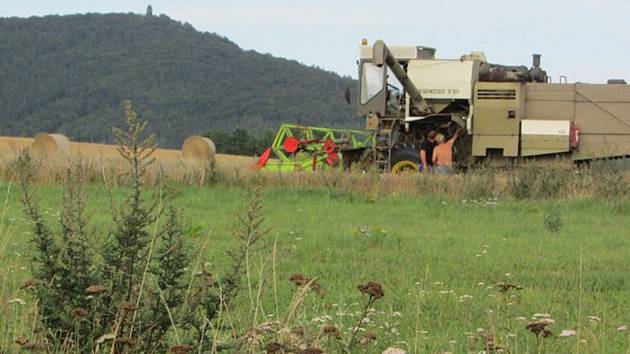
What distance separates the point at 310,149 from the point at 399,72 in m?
2.87

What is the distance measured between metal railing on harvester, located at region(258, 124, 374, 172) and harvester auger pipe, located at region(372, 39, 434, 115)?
1.51m

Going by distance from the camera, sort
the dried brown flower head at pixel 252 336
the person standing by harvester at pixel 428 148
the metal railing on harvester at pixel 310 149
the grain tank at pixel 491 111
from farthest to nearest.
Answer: the metal railing on harvester at pixel 310 149 < the person standing by harvester at pixel 428 148 < the grain tank at pixel 491 111 < the dried brown flower head at pixel 252 336

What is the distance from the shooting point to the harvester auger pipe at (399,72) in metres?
22.5

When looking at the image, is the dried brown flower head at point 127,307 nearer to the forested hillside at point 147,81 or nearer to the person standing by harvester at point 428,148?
the person standing by harvester at point 428,148

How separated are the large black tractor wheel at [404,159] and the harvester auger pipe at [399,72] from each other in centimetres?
93

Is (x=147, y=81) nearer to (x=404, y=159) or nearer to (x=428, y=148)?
(x=428, y=148)

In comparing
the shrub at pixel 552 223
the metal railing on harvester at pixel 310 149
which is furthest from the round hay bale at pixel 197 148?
the shrub at pixel 552 223

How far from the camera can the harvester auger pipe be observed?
22531 mm

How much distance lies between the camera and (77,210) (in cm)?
472

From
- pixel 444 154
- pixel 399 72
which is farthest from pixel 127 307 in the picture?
pixel 444 154

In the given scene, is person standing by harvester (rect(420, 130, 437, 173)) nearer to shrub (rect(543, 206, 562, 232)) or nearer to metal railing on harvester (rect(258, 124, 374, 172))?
metal railing on harvester (rect(258, 124, 374, 172))

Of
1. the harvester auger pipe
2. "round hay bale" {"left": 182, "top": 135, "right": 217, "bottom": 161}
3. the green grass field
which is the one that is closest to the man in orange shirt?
the harvester auger pipe

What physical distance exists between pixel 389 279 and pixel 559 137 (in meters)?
15.0

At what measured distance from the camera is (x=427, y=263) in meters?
9.59
